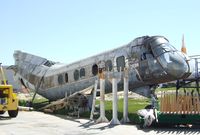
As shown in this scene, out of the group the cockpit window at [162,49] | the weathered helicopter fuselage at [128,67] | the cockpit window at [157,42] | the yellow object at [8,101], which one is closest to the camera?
the weathered helicopter fuselage at [128,67]

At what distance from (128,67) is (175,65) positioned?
103 inches

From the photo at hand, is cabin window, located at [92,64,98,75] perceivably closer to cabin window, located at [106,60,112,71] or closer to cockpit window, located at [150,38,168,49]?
cabin window, located at [106,60,112,71]

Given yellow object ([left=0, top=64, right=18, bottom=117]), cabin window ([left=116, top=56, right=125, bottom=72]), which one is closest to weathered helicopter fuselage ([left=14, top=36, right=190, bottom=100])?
cabin window ([left=116, top=56, right=125, bottom=72])

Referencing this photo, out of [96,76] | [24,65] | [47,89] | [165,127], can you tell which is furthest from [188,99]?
[24,65]

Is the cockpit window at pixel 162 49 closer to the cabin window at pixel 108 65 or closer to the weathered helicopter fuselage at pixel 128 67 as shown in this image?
the weathered helicopter fuselage at pixel 128 67

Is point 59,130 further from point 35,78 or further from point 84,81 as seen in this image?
point 35,78

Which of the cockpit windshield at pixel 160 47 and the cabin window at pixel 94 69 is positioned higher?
the cockpit windshield at pixel 160 47

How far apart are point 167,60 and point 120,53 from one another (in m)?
3.56

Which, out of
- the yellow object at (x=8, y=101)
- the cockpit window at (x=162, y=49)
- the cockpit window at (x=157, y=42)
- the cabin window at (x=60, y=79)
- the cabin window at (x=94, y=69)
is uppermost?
the cockpit window at (x=157, y=42)

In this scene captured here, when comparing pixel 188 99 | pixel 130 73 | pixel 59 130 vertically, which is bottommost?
pixel 59 130

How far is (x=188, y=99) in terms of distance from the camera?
14609 millimetres

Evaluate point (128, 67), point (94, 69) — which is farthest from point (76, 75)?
point (128, 67)

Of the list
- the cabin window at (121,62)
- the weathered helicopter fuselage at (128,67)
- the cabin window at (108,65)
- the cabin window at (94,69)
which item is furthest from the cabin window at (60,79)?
the cabin window at (121,62)

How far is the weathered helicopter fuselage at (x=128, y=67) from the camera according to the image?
17.8 metres
